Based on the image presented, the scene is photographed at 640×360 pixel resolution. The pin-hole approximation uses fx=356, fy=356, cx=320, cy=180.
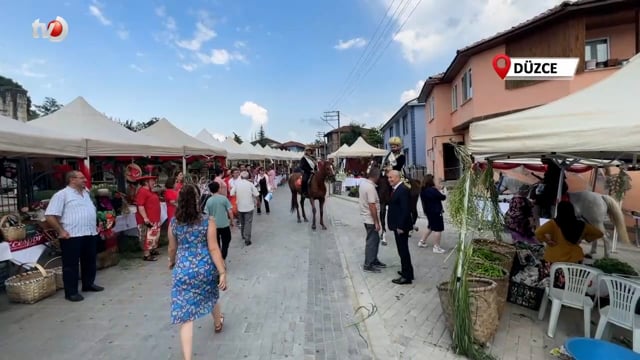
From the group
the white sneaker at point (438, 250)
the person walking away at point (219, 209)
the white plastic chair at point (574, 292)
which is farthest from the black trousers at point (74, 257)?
the white sneaker at point (438, 250)

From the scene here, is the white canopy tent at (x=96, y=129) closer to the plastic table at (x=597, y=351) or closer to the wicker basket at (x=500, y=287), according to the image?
the wicker basket at (x=500, y=287)

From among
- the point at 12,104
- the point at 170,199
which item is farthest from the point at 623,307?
the point at 12,104

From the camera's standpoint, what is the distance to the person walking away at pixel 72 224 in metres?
4.77

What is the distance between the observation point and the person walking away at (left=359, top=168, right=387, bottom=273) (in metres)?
5.91

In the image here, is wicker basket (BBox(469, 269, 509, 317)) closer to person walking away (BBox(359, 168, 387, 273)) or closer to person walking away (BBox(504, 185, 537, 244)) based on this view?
person walking away (BBox(359, 168, 387, 273))

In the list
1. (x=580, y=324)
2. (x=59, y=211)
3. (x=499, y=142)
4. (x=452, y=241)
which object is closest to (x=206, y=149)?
(x=59, y=211)

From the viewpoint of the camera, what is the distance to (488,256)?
14.4 ft

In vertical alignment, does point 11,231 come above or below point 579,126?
below

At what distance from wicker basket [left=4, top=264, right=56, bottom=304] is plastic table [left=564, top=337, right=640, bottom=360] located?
622cm

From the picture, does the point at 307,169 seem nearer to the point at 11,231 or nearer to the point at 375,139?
the point at 11,231

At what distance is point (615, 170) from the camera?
9.44 metres

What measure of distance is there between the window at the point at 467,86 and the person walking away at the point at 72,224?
13.8 meters

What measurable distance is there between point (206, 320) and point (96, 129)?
234 inches

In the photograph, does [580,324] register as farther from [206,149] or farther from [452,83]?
[452,83]
